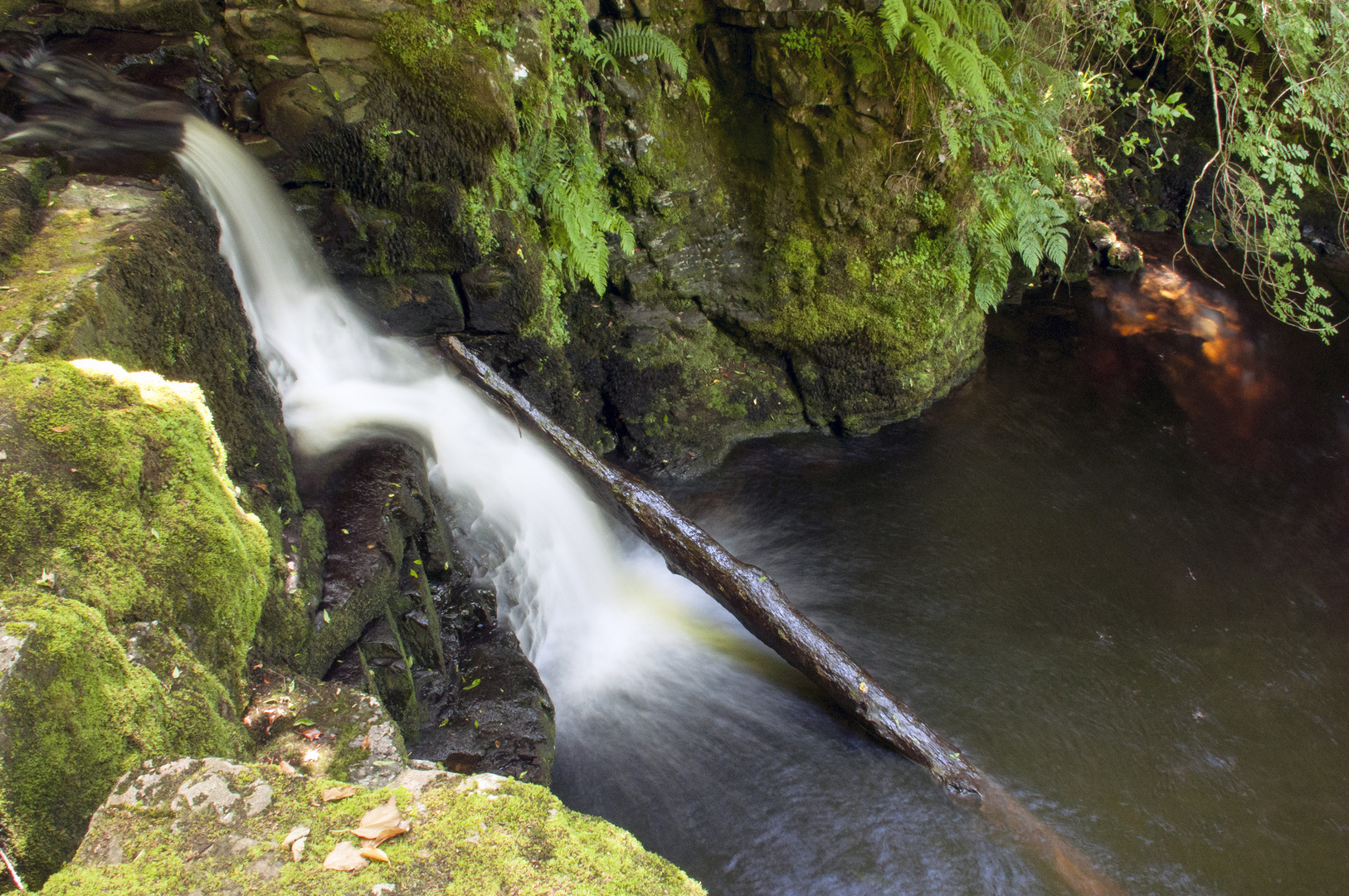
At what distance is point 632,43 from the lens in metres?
5.91

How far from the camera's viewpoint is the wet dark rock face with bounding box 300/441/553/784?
3.85 metres

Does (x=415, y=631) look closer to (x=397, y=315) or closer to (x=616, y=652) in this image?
(x=616, y=652)

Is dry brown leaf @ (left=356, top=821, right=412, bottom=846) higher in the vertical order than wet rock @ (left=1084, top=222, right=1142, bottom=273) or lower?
lower

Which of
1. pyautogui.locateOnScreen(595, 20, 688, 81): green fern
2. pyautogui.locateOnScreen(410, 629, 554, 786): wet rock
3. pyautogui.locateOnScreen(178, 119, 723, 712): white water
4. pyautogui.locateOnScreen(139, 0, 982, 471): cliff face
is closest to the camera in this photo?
pyautogui.locateOnScreen(410, 629, 554, 786): wet rock

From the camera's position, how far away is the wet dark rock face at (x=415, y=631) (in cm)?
385

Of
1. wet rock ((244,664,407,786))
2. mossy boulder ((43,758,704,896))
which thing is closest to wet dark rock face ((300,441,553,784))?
wet rock ((244,664,407,786))

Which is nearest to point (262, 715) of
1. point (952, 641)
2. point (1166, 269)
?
point (952, 641)

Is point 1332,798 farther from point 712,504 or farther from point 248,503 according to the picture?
point 248,503

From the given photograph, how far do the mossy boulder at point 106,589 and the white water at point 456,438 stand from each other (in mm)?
2196

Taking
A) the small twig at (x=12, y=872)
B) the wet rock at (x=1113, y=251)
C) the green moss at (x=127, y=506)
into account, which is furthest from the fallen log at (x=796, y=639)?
the wet rock at (x=1113, y=251)

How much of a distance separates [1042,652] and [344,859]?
4893 mm

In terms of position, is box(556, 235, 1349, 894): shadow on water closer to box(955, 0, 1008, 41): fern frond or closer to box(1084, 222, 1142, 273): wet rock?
box(1084, 222, 1142, 273): wet rock

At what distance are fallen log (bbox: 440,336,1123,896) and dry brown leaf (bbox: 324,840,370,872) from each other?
3.36 metres

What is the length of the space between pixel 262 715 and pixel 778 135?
612 cm
